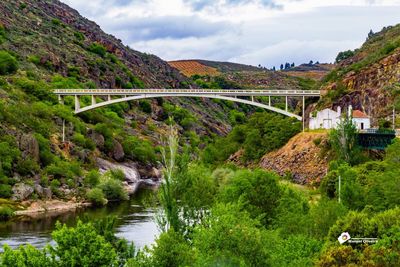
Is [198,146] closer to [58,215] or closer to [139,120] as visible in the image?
[139,120]

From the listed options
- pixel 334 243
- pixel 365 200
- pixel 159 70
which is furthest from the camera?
pixel 159 70

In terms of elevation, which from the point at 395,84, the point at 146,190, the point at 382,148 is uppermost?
the point at 395,84

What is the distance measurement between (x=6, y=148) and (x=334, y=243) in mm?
52611

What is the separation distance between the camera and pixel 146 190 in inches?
3369

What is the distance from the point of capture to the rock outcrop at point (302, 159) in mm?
73688

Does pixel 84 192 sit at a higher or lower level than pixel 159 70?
lower

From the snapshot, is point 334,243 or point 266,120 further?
point 266,120

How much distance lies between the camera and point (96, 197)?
249 feet

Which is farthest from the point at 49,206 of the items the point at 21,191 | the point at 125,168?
the point at 125,168

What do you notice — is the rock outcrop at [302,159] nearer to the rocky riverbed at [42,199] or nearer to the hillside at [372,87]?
the hillside at [372,87]

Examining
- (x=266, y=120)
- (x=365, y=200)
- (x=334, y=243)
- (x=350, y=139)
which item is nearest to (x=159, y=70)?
(x=266, y=120)

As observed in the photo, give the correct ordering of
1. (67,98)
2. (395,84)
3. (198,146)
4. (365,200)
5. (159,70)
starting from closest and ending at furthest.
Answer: (365,200) < (395,84) < (67,98) < (198,146) < (159,70)

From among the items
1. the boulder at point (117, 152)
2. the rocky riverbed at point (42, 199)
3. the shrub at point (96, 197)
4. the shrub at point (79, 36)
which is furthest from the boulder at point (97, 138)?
the shrub at point (79, 36)

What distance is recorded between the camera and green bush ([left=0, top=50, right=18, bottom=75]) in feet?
358
